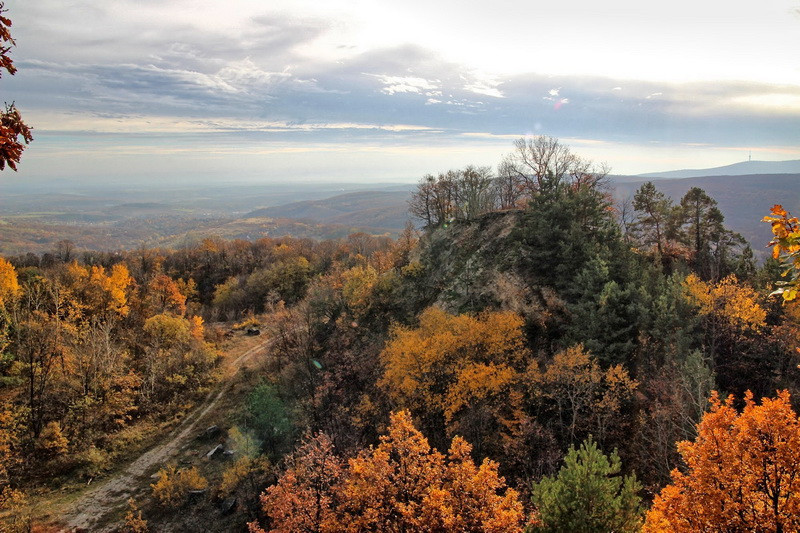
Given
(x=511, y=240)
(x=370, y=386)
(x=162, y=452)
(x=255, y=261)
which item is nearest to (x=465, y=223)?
(x=511, y=240)

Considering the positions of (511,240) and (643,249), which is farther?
(511,240)

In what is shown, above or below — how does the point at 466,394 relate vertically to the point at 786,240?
below

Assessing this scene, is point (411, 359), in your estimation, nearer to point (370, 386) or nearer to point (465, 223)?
point (370, 386)

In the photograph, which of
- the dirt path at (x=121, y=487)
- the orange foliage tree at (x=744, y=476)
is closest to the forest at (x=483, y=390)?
the orange foliage tree at (x=744, y=476)

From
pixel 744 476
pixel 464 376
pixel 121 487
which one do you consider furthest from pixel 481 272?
pixel 121 487

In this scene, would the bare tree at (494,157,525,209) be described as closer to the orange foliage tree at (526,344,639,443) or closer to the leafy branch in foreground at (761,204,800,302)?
the orange foliage tree at (526,344,639,443)

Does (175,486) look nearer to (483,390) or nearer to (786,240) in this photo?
(483,390)

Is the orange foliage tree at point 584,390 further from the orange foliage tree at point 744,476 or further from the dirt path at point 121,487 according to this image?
the dirt path at point 121,487
